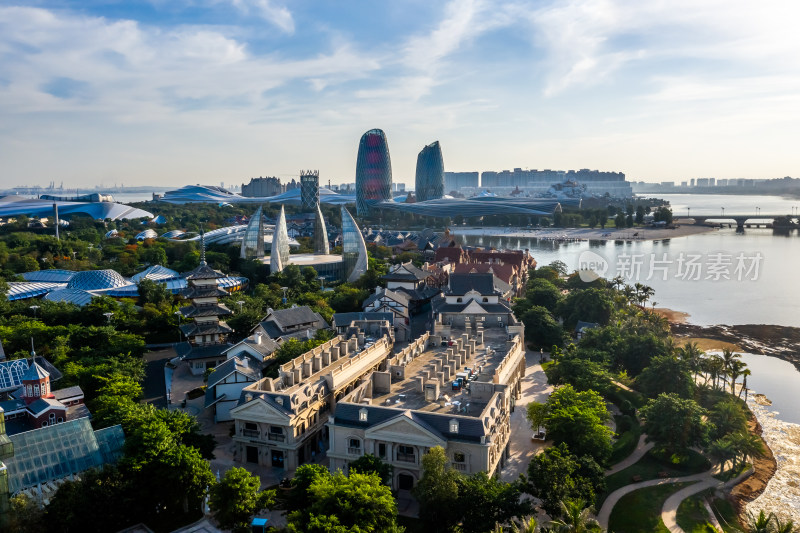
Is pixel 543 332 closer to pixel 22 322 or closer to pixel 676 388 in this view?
pixel 676 388

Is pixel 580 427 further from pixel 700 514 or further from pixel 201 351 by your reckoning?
pixel 201 351

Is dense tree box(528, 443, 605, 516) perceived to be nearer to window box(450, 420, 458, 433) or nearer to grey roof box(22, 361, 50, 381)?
window box(450, 420, 458, 433)

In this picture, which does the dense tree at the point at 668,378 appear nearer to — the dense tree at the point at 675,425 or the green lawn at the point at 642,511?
the dense tree at the point at 675,425

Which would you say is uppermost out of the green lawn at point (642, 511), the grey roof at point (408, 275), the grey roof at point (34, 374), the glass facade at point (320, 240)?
the glass facade at point (320, 240)

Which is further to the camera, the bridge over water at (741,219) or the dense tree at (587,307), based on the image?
the bridge over water at (741,219)

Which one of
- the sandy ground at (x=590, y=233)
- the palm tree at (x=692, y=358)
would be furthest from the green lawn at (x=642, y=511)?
the sandy ground at (x=590, y=233)

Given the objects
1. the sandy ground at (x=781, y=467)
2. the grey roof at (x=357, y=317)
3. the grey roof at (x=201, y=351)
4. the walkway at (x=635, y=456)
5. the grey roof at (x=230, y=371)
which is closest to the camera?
the sandy ground at (x=781, y=467)

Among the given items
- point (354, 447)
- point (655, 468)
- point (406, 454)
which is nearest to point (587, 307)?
point (655, 468)

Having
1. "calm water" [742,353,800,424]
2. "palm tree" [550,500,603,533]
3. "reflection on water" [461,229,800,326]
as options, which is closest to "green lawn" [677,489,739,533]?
"palm tree" [550,500,603,533]

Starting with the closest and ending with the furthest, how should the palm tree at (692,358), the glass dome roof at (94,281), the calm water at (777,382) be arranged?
the palm tree at (692,358), the calm water at (777,382), the glass dome roof at (94,281)
